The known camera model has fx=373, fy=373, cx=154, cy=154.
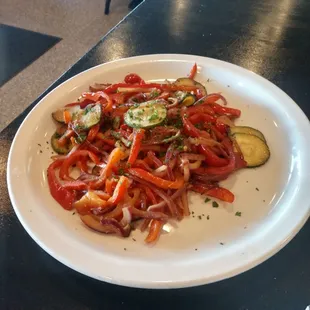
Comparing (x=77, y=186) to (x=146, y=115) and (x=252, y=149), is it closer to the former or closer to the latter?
(x=146, y=115)

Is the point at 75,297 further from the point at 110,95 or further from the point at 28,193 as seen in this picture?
the point at 110,95

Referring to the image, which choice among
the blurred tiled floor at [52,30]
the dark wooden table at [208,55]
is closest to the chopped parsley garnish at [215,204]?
the dark wooden table at [208,55]

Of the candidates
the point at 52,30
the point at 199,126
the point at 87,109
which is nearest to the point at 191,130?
the point at 199,126

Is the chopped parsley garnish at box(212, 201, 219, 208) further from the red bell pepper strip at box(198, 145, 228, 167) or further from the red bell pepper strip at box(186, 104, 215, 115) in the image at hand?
the red bell pepper strip at box(186, 104, 215, 115)

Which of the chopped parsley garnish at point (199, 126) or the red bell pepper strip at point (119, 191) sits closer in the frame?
the red bell pepper strip at point (119, 191)

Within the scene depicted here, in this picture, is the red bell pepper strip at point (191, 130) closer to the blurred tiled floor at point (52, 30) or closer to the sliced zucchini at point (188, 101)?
the sliced zucchini at point (188, 101)

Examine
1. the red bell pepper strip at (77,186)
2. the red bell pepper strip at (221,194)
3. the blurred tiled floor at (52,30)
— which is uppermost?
the red bell pepper strip at (221,194)
